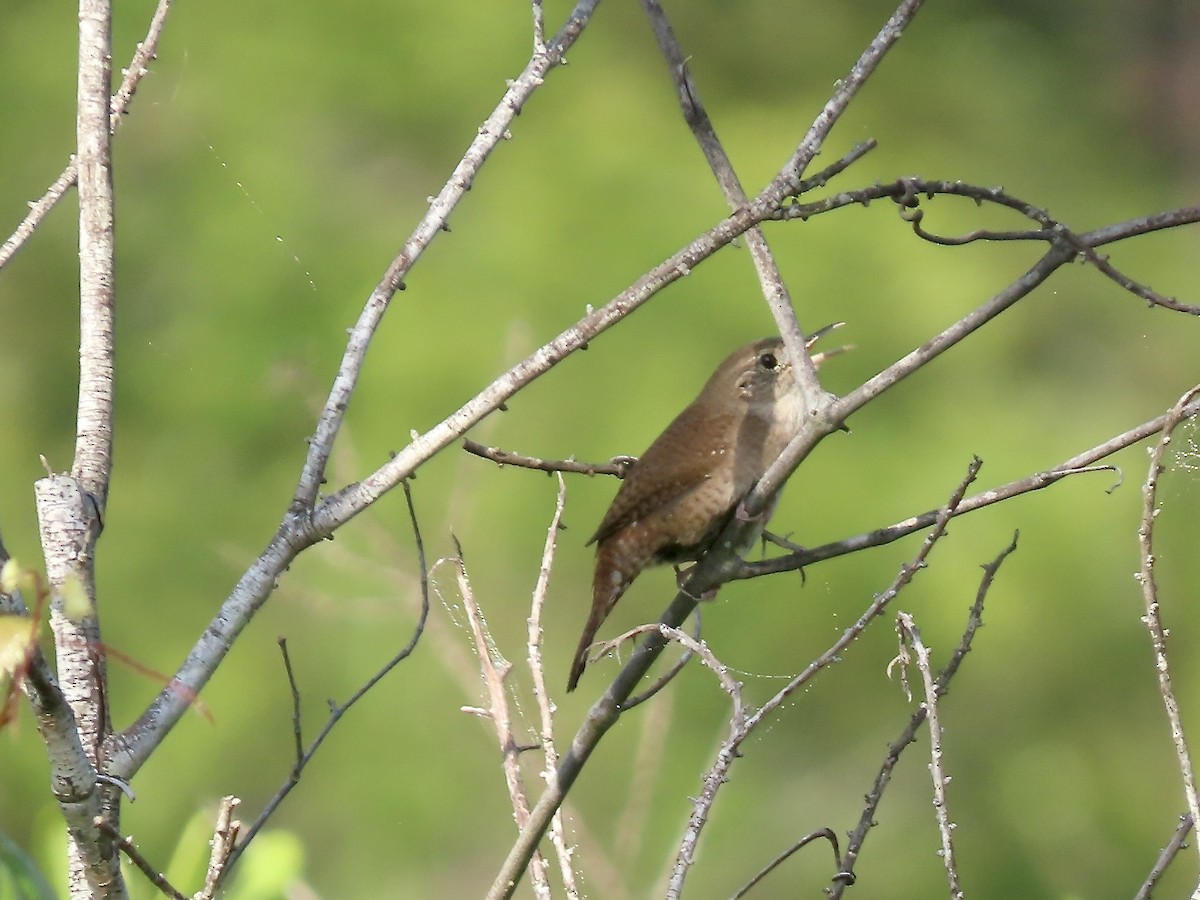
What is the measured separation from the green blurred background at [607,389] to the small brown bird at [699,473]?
1208 mm

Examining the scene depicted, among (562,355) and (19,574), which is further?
(562,355)

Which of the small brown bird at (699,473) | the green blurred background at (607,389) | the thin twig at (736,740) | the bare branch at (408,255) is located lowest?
the thin twig at (736,740)

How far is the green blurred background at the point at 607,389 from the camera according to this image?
16.6 ft

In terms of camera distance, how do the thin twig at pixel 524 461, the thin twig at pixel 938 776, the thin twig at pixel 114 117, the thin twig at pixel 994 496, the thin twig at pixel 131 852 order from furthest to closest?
1. the thin twig at pixel 524 461
2. the thin twig at pixel 114 117
3. the thin twig at pixel 994 496
4. the thin twig at pixel 938 776
5. the thin twig at pixel 131 852

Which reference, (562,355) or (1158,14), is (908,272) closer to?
(1158,14)

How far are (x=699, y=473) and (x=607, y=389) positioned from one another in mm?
2792

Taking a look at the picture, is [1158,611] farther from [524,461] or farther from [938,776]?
[524,461]

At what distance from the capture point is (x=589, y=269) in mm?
5977

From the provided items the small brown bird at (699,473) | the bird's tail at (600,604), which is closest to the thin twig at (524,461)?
the small brown bird at (699,473)

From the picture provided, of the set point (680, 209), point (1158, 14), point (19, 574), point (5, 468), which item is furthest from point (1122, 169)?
point (19, 574)

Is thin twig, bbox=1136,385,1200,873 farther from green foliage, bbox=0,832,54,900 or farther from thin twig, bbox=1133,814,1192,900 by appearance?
green foliage, bbox=0,832,54,900

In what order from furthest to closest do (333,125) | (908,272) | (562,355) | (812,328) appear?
(333,125) → (908,272) → (812,328) → (562,355)

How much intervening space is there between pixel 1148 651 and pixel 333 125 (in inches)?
167

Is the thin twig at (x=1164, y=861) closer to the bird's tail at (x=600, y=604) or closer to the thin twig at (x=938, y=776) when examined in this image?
the thin twig at (x=938, y=776)
